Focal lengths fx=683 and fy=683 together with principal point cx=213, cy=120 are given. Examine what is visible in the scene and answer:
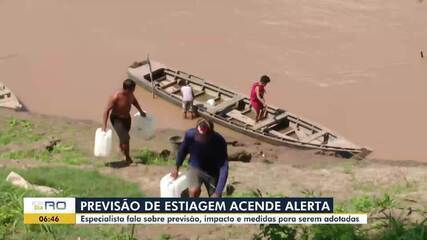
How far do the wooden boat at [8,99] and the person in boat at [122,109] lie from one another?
5.94 m

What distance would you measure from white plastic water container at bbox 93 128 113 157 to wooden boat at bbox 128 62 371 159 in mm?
4452

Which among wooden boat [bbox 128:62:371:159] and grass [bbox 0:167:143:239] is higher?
wooden boat [bbox 128:62:371:159]

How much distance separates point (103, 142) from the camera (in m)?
10.4

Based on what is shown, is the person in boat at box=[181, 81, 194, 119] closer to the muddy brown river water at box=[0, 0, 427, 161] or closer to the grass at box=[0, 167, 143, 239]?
the muddy brown river water at box=[0, 0, 427, 161]

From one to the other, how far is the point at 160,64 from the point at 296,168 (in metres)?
6.73

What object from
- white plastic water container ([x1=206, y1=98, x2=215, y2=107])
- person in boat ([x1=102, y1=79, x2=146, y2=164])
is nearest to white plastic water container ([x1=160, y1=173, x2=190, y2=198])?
person in boat ([x1=102, y1=79, x2=146, y2=164])

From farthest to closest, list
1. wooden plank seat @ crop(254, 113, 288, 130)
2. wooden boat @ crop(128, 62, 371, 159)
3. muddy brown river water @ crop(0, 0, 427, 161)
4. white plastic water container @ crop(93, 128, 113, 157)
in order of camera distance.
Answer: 1. muddy brown river water @ crop(0, 0, 427, 161)
2. wooden plank seat @ crop(254, 113, 288, 130)
3. wooden boat @ crop(128, 62, 371, 159)
4. white plastic water container @ crop(93, 128, 113, 157)

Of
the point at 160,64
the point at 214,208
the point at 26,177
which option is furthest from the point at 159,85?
the point at 214,208

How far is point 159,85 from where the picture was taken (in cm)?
1622


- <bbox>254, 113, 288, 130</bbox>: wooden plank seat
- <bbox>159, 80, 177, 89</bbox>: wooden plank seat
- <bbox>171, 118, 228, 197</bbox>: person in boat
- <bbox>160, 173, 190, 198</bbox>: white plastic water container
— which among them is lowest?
<bbox>160, 173, 190, 198</bbox>: white plastic water container

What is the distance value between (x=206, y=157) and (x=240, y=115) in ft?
24.6

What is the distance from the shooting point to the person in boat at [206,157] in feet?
24.7

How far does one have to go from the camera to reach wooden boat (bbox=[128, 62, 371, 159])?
13.7 meters

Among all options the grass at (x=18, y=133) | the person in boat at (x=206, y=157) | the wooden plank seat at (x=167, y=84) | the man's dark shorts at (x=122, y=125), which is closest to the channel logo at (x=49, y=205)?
the person in boat at (x=206, y=157)
